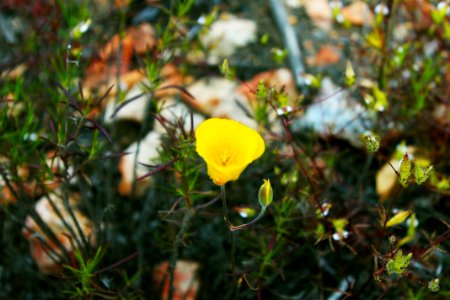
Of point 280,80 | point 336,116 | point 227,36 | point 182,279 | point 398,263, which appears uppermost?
point 398,263

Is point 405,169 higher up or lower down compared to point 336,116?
higher up

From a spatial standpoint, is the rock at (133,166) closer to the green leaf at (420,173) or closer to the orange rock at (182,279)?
the orange rock at (182,279)

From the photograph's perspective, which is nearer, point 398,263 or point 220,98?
point 398,263

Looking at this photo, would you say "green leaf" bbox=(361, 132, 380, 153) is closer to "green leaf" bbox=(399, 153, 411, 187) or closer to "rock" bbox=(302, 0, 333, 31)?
"green leaf" bbox=(399, 153, 411, 187)

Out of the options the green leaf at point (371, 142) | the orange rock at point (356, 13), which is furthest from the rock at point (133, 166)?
the orange rock at point (356, 13)

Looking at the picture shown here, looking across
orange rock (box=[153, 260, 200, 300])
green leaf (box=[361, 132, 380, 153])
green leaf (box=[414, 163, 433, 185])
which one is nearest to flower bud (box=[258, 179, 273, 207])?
green leaf (box=[361, 132, 380, 153])

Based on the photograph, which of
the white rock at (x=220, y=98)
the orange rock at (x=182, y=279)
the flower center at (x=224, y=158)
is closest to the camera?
the flower center at (x=224, y=158)

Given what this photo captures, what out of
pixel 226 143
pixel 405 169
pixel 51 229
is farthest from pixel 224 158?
pixel 51 229

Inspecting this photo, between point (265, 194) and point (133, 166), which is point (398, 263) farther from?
point (133, 166)

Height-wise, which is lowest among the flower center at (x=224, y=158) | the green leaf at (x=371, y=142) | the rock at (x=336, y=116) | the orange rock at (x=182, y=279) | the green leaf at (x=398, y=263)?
the orange rock at (x=182, y=279)
